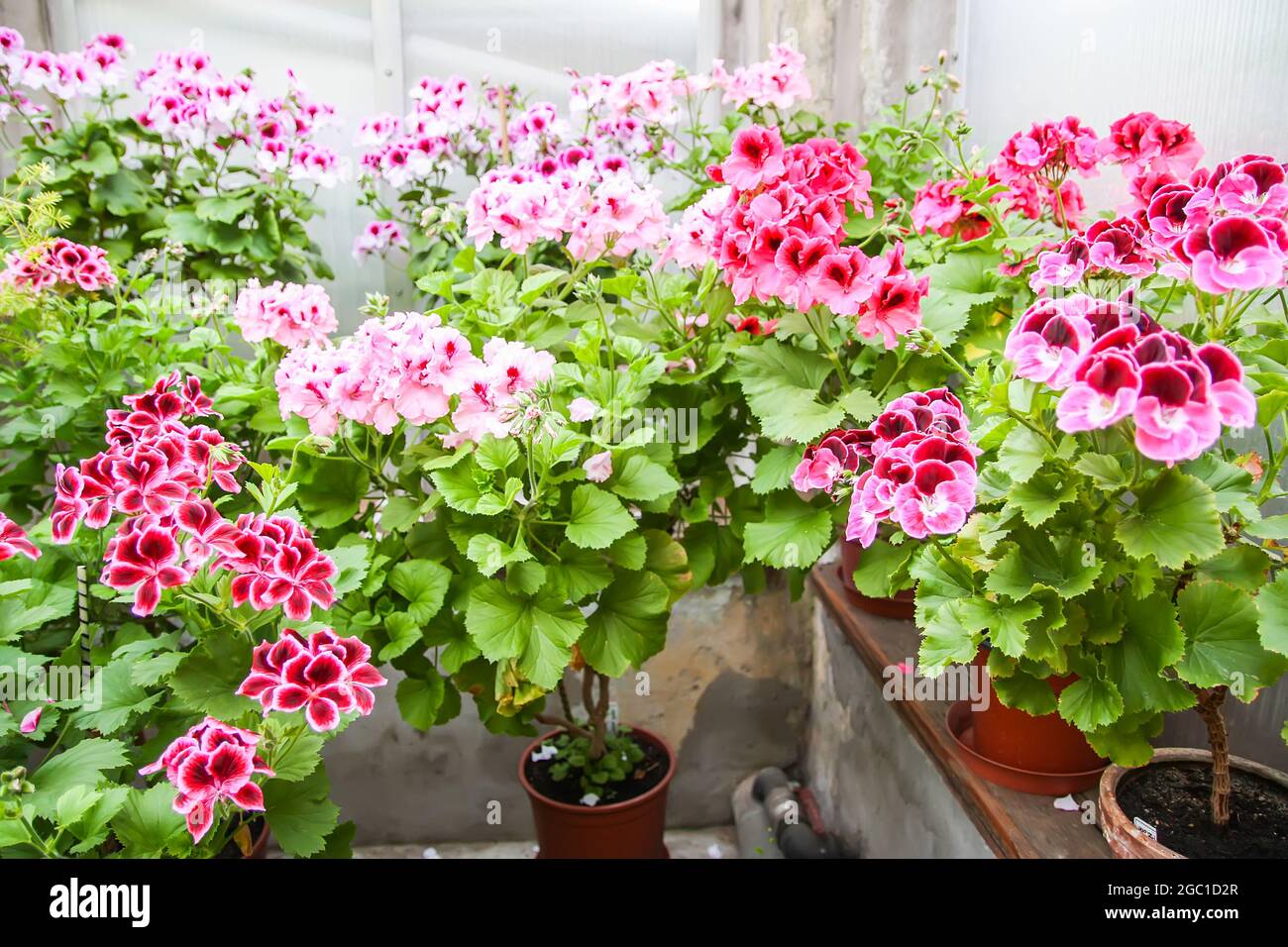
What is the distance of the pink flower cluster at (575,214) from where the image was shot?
1376 mm

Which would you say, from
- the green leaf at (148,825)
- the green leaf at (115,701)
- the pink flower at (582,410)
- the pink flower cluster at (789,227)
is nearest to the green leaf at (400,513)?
the pink flower at (582,410)

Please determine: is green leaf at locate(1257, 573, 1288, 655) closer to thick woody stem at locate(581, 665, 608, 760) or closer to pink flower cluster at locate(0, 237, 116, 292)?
thick woody stem at locate(581, 665, 608, 760)

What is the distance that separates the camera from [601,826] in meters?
1.69

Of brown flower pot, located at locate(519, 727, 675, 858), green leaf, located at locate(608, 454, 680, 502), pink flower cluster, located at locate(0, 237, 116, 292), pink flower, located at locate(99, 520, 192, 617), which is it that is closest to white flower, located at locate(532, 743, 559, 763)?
brown flower pot, located at locate(519, 727, 675, 858)

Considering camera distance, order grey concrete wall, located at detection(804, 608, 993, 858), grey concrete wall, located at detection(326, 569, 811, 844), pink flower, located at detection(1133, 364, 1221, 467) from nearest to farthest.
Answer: pink flower, located at detection(1133, 364, 1221, 467)
grey concrete wall, located at detection(804, 608, 993, 858)
grey concrete wall, located at detection(326, 569, 811, 844)

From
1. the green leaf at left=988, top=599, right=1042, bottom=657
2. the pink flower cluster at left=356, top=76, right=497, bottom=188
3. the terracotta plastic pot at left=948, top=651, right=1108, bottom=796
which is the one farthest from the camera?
the pink flower cluster at left=356, top=76, right=497, bottom=188

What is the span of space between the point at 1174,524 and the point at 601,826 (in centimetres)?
121

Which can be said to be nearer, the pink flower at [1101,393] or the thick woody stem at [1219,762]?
the pink flower at [1101,393]

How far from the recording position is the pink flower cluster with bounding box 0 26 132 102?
187 centimetres

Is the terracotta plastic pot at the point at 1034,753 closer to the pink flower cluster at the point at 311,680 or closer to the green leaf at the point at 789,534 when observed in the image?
the green leaf at the point at 789,534

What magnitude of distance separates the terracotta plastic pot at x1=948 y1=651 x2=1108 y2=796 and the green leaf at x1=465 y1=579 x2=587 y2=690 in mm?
561

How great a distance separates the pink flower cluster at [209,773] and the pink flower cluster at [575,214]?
2.72ft

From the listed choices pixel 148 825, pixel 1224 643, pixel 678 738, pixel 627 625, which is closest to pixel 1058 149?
pixel 1224 643

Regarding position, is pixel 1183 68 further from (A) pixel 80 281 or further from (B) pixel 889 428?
(A) pixel 80 281
